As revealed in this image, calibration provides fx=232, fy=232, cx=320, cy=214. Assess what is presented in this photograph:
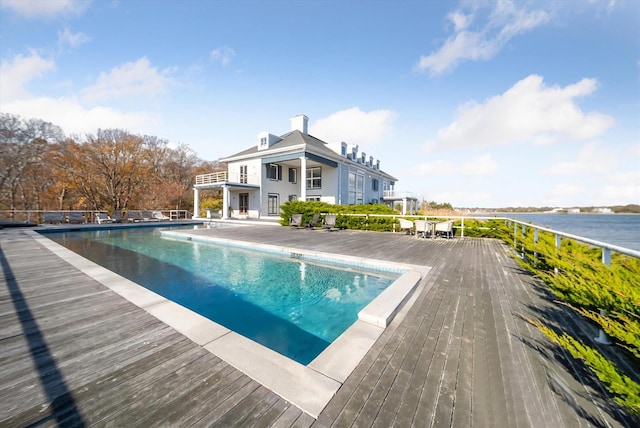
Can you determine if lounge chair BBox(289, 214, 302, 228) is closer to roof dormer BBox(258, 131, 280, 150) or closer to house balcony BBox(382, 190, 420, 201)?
roof dormer BBox(258, 131, 280, 150)

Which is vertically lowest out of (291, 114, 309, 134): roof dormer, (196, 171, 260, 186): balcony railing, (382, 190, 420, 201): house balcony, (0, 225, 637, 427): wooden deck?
(0, 225, 637, 427): wooden deck

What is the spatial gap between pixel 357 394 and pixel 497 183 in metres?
26.6

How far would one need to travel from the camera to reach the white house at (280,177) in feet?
58.5

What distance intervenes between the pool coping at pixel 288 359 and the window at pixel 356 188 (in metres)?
17.7

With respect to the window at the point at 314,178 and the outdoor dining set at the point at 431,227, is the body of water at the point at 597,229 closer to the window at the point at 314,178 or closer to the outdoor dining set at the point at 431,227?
the outdoor dining set at the point at 431,227

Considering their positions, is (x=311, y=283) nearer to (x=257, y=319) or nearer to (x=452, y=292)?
(x=257, y=319)

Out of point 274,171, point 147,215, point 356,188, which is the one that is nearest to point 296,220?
point 274,171

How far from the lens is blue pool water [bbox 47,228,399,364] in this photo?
10.7 ft

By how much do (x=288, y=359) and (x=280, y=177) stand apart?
19.0 meters

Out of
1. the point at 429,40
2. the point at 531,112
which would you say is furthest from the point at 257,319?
the point at 531,112

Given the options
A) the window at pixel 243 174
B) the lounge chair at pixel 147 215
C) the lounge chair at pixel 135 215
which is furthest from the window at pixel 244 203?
the lounge chair at pixel 135 215

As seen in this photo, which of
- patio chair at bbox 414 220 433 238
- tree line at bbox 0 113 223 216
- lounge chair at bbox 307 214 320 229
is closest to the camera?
patio chair at bbox 414 220 433 238

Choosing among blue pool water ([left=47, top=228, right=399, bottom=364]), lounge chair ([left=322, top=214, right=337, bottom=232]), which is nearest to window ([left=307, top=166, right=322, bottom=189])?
lounge chair ([left=322, top=214, right=337, bottom=232])

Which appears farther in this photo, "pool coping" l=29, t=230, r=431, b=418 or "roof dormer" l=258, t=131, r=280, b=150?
"roof dormer" l=258, t=131, r=280, b=150
